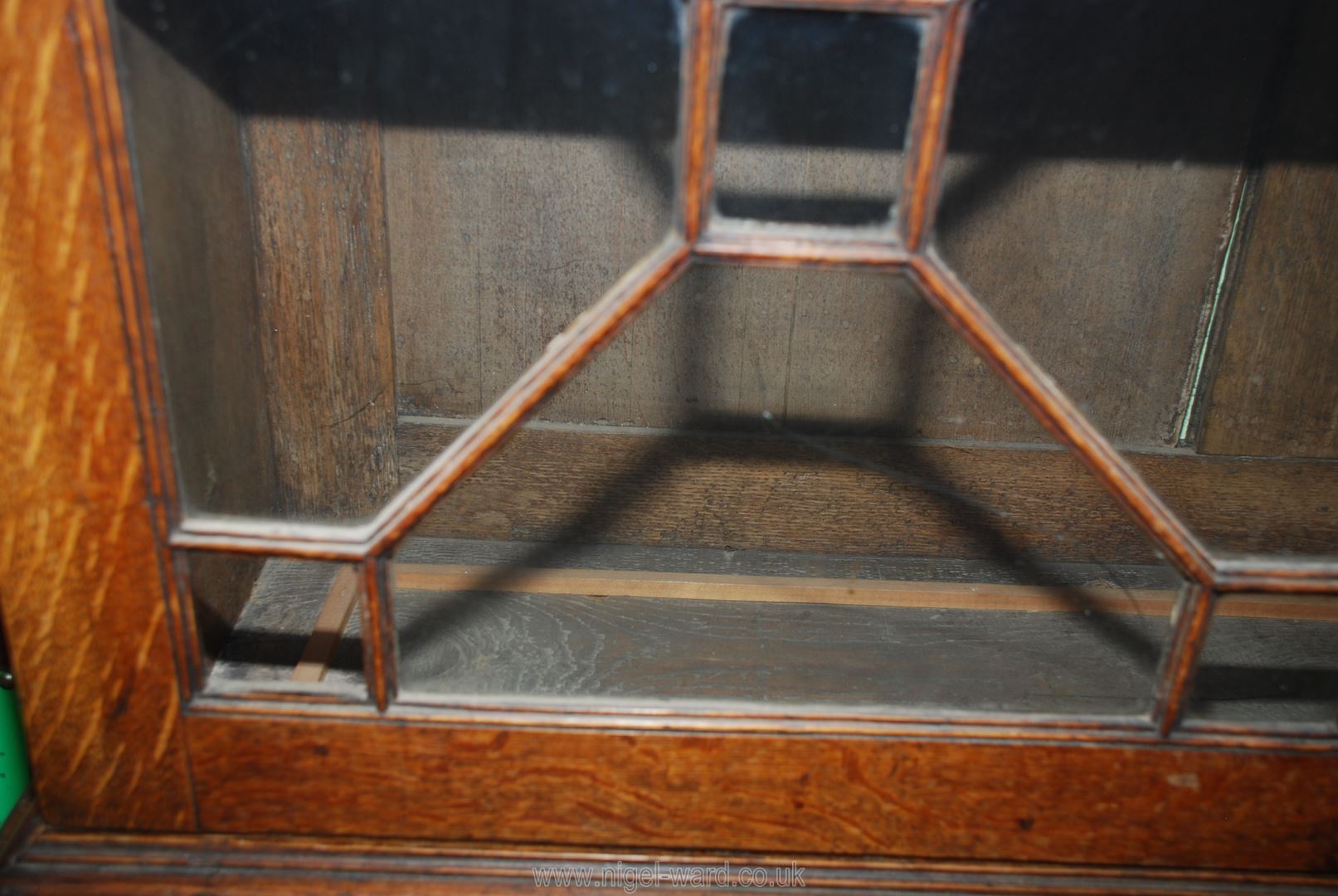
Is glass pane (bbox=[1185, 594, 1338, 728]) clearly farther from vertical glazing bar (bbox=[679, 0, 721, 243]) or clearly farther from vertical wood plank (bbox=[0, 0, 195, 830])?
vertical wood plank (bbox=[0, 0, 195, 830])

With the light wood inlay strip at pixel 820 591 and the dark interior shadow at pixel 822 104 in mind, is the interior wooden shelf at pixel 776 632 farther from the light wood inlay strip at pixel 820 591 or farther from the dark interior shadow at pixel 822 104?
the dark interior shadow at pixel 822 104

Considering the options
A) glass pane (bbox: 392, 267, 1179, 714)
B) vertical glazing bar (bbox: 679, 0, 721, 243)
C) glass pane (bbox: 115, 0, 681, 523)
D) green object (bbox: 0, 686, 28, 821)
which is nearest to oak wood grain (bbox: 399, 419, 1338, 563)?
glass pane (bbox: 392, 267, 1179, 714)

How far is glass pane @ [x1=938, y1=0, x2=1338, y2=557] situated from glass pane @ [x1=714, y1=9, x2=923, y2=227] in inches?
5.0

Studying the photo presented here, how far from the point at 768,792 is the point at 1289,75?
0.73 metres

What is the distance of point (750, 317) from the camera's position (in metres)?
0.82

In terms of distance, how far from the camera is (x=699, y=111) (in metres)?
0.40

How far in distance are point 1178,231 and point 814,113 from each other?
1.30ft

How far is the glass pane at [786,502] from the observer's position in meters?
0.76

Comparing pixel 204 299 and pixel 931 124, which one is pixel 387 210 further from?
pixel 931 124

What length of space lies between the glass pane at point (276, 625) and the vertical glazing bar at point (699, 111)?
306 millimetres

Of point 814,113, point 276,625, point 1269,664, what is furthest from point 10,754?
point 1269,664

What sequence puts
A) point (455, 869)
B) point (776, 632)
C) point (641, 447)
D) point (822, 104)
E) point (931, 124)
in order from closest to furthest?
1. point (931, 124)
2. point (455, 869)
3. point (822, 104)
4. point (776, 632)
5. point (641, 447)

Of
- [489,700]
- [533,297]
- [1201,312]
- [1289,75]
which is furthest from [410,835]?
[1289,75]

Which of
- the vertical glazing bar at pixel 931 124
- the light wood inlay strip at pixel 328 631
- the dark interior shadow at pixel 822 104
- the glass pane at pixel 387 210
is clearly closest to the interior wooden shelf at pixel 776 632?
the light wood inlay strip at pixel 328 631
